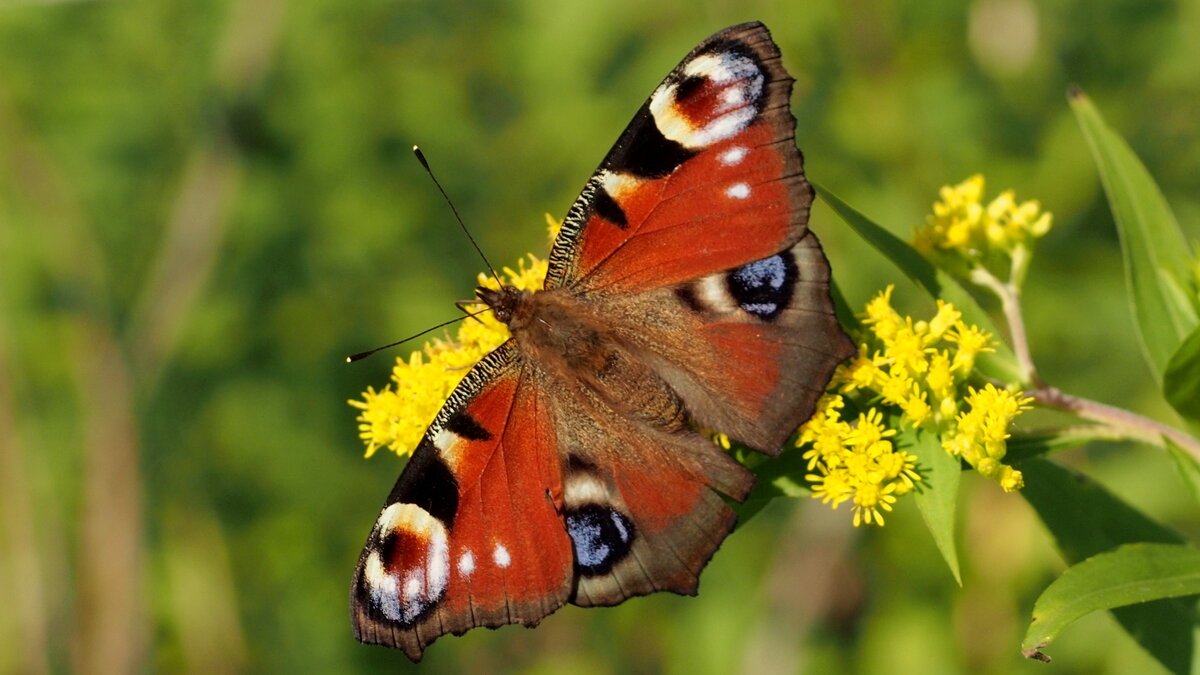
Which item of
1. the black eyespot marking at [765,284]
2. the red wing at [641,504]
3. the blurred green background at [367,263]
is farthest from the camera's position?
the blurred green background at [367,263]

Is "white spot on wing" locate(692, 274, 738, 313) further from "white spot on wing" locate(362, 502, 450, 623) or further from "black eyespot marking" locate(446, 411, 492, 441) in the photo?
"white spot on wing" locate(362, 502, 450, 623)

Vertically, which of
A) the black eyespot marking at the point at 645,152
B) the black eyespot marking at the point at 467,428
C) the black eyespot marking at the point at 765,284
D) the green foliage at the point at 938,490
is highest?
the black eyespot marking at the point at 645,152

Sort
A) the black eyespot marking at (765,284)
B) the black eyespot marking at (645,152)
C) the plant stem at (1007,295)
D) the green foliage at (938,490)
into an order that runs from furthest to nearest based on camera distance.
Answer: the plant stem at (1007,295)
the black eyespot marking at (645,152)
the black eyespot marking at (765,284)
the green foliage at (938,490)

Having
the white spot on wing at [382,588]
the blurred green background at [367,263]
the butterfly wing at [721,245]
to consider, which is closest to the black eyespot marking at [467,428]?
the white spot on wing at [382,588]

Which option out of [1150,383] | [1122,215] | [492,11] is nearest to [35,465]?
[492,11]

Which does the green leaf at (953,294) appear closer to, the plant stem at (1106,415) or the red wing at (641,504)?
the plant stem at (1106,415)

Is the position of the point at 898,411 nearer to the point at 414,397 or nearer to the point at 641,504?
the point at 641,504

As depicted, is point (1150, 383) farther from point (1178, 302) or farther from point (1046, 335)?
point (1178, 302)
